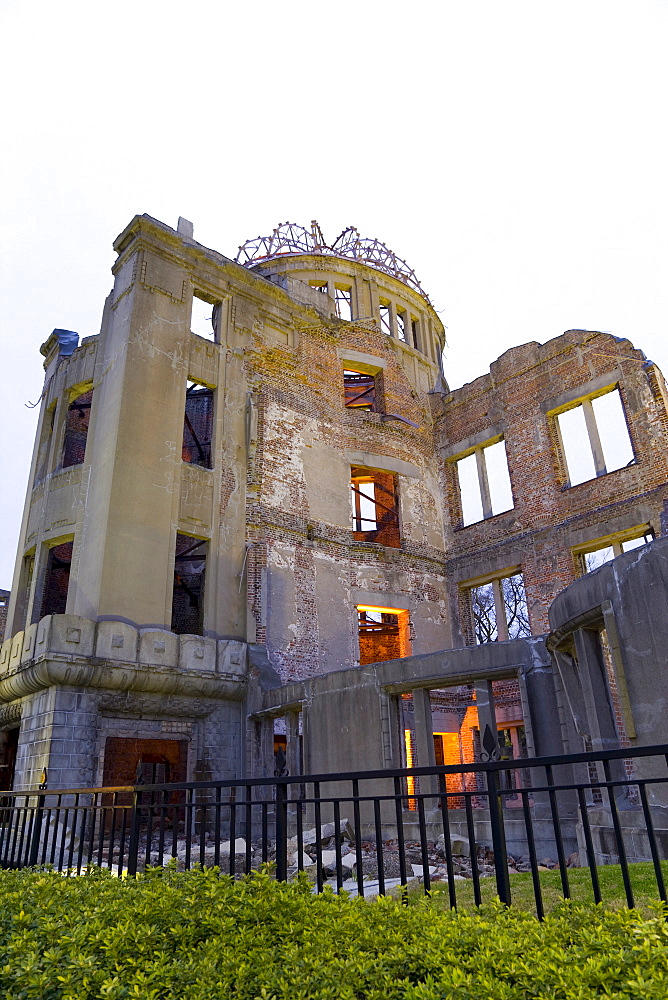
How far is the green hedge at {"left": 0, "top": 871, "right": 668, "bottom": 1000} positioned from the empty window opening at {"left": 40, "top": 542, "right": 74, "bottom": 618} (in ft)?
53.1

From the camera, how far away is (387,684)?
1346cm

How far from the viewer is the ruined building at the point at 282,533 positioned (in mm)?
13977

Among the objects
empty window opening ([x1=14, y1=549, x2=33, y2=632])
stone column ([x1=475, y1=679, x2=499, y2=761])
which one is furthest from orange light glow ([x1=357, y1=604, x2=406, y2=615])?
empty window opening ([x1=14, y1=549, x2=33, y2=632])

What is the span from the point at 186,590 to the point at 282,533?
3.24 metres

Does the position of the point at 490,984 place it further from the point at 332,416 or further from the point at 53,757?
the point at 332,416

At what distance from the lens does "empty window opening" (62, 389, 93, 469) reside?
20359 millimetres

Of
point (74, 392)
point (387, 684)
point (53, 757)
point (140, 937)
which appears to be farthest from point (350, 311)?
point (140, 937)

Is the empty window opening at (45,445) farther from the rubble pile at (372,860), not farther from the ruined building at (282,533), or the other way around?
the rubble pile at (372,860)

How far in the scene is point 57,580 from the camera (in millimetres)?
19859

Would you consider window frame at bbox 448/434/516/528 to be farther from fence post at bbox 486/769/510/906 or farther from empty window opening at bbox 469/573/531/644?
fence post at bbox 486/769/510/906

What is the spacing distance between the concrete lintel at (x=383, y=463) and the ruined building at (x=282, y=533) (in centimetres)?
7

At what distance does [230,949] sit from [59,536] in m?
15.5

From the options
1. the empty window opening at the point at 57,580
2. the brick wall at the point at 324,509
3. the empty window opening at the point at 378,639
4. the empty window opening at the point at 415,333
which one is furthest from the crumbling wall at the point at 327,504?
the empty window opening at the point at 57,580

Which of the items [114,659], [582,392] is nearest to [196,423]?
[114,659]
